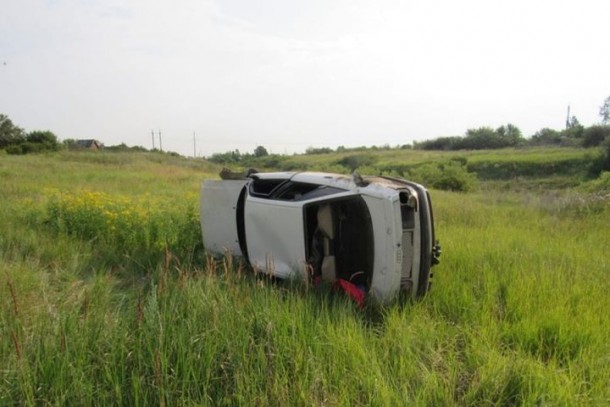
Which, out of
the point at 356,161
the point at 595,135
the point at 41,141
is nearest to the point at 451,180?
the point at 595,135

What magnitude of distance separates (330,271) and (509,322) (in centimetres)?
151

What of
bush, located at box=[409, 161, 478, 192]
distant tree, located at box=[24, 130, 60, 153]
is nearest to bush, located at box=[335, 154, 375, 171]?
bush, located at box=[409, 161, 478, 192]

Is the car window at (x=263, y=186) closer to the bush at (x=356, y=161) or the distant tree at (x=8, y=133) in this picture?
the bush at (x=356, y=161)

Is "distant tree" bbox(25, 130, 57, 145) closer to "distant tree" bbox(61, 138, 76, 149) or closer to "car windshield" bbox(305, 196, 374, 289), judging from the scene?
"distant tree" bbox(61, 138, 76, 149)

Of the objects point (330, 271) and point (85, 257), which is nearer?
point (330, 271)

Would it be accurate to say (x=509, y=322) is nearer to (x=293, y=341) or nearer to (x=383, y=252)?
(x=383, y=252)

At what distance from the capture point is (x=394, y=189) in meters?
3.38

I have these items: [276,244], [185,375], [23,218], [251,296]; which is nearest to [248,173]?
[276,244]

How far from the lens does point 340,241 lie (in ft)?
12.9

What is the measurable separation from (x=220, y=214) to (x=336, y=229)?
71.8 inches

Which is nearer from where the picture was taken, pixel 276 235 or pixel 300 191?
pixel 276 235

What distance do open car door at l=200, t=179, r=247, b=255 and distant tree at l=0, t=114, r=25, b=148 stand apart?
5618 cm

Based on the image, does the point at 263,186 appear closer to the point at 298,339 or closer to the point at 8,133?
the point at 298,339

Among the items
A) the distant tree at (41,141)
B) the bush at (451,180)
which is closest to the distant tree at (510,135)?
the bush at (451,180)
